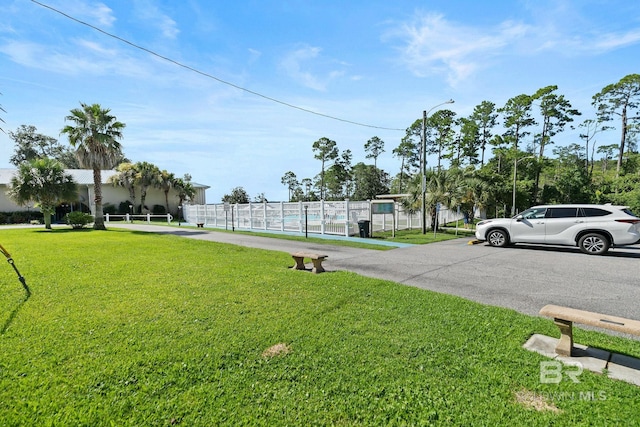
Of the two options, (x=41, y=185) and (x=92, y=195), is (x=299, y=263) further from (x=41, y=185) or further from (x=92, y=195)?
(x=92, y=195)

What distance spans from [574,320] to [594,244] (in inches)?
352

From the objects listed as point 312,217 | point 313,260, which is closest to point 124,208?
point 312,217

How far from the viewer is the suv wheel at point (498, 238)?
37.9 feet

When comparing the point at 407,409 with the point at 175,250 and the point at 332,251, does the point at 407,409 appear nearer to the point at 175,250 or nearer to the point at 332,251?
the point at 332,251

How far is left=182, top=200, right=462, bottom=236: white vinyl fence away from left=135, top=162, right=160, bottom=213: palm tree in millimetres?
13102

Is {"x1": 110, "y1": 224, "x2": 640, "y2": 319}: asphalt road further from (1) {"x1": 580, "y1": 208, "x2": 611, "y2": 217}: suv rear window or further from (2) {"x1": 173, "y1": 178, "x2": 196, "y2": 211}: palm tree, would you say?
(2) {"x1": 173, "y1": 178, "x2": 196, "y2": 211}: palm tree

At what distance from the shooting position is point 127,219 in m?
31.3

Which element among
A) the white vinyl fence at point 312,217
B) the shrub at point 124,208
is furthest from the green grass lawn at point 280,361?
the shrub at point 124,208

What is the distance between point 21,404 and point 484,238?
13.0 m

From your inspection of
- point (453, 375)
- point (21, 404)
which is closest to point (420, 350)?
point (453, 375)

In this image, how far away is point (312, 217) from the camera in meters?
17.3

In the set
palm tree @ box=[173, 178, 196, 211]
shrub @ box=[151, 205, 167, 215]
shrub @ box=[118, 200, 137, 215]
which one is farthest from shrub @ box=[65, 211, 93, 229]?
shrub @ box=[151, 205, 167, 215]

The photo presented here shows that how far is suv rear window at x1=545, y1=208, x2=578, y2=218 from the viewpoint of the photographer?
10.3 metres

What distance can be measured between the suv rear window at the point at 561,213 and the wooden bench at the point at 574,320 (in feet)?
28.3
